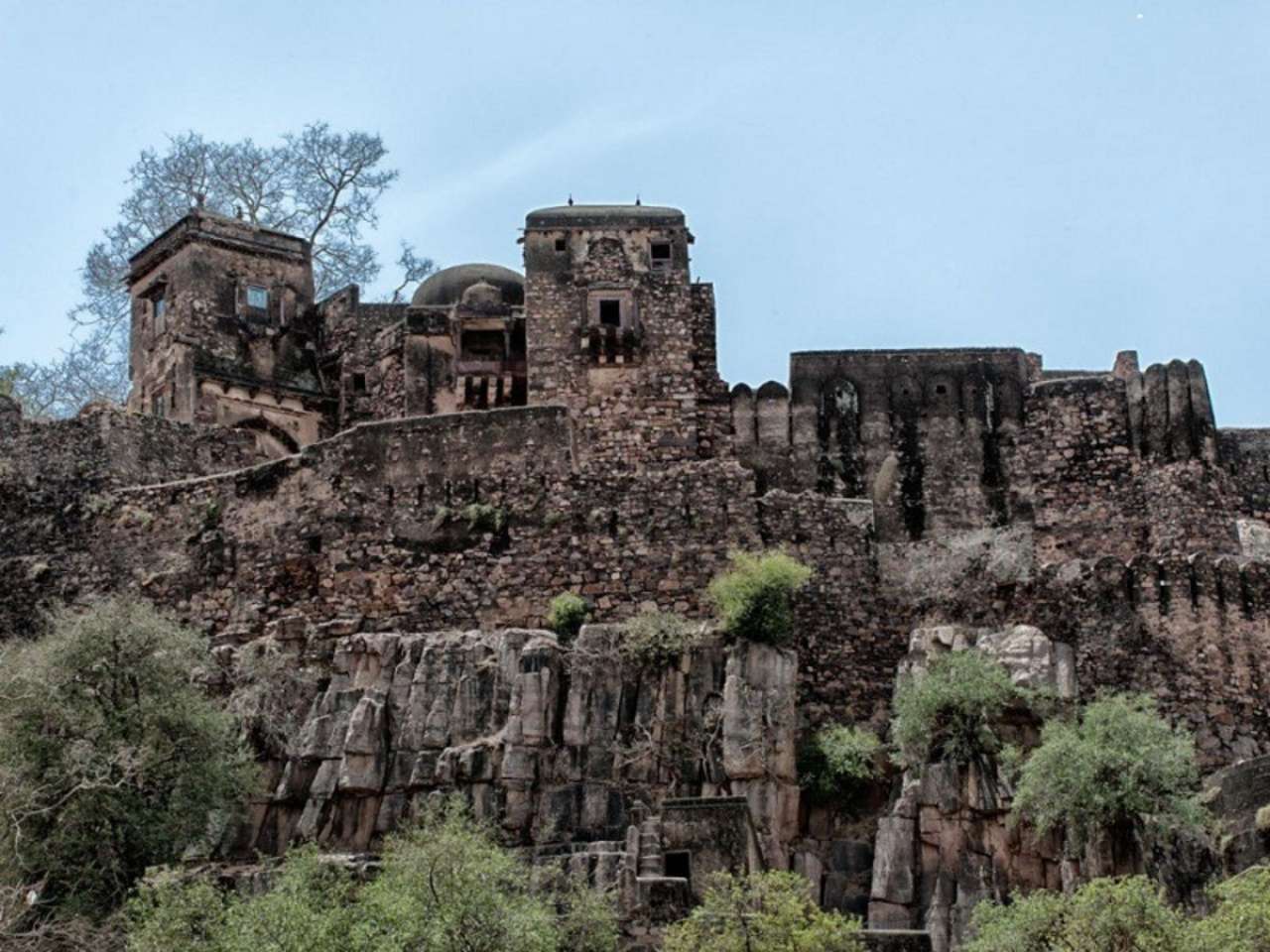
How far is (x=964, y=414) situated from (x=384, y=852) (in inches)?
459

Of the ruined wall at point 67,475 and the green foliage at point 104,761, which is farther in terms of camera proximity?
the ruined wall at point 67,475

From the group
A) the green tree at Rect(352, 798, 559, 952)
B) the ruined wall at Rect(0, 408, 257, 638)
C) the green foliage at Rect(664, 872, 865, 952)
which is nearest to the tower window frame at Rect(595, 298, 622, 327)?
the ruined wall at Rect(0, 408, 257, 638)

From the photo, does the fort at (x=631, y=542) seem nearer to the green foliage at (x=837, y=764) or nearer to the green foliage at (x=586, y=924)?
→ the green foliage at (x=837, y=764)

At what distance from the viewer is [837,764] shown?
31516 mm

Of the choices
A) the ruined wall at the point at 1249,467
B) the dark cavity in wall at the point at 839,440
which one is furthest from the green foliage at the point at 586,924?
the ruined wall at the point at 1249,467

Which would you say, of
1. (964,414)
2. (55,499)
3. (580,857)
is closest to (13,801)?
(580,857)

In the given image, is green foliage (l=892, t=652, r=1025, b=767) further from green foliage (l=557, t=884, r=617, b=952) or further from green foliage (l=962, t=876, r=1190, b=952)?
green foliage (l=557, t=884, r=617, b=952)

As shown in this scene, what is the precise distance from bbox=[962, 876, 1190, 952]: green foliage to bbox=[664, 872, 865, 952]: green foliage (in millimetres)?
1467

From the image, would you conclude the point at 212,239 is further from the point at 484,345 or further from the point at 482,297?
the point at 484,345

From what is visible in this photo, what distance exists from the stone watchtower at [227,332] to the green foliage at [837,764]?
502 inches

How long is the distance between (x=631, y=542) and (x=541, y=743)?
3.99 meters

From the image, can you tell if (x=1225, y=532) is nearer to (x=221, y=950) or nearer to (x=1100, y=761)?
(x=1100, y=761)

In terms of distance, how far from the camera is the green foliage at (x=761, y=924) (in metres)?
26.6

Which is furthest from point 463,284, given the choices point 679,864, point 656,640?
→ point 679,864
